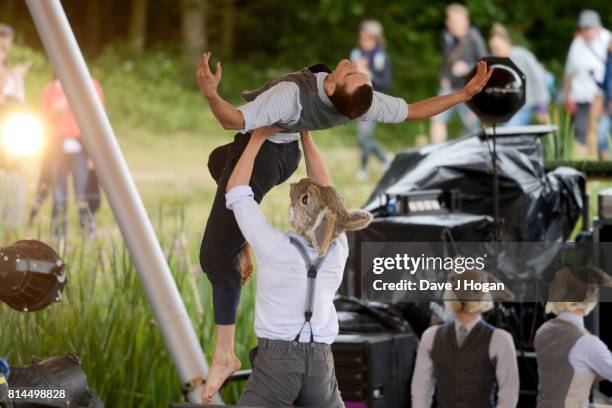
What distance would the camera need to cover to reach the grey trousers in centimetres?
461

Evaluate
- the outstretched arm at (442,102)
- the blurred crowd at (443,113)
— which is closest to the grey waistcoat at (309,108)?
the outstretched arm at (442,102)

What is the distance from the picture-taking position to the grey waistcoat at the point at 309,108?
177 inches

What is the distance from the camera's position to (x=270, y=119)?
4.45 m

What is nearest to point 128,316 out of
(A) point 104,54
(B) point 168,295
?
(B) point 168,295

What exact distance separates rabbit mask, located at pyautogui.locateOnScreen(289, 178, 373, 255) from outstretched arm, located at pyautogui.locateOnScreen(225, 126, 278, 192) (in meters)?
0.16

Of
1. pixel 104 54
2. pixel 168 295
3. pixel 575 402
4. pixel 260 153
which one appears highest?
pixel 104 54

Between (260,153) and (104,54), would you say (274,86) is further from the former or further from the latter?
(104,54)

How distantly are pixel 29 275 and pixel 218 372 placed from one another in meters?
0.83

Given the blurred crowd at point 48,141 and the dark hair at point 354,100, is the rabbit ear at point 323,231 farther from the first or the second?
the blurred crowd at point 48,141

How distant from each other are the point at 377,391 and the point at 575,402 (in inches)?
31.8

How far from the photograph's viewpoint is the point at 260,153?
4.67m

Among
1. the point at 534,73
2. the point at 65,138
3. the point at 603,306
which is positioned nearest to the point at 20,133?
the point at 65,138

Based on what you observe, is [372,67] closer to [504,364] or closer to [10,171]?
A: [10,171]

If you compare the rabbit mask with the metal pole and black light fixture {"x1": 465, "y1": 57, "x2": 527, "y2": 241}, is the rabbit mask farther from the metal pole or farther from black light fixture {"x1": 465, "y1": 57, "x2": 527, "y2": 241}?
the metal pole
